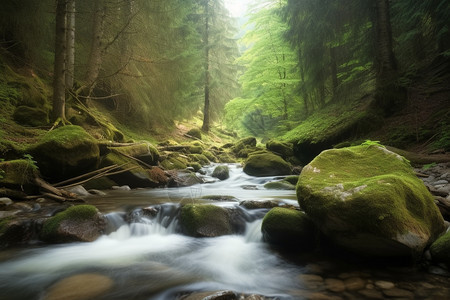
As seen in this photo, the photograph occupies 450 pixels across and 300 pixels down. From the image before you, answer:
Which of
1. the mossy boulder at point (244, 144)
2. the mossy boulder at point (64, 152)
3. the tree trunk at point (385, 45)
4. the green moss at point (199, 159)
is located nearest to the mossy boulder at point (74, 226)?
the mossy boulder at point (64, 152)

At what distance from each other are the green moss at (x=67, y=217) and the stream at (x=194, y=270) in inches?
10.2

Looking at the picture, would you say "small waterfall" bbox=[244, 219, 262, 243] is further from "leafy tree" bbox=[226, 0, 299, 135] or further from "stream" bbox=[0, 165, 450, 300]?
"leafy tree" bbox=[226, 0, 299, 135]

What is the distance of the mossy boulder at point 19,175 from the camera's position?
4.69m

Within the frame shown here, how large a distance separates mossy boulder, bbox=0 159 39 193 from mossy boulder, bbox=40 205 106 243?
160 centimetres

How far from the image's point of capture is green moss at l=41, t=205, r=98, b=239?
12.3 ft

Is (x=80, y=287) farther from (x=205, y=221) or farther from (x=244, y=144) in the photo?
(x=244, y=144)

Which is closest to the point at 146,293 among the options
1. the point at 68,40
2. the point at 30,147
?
the point at 30,147

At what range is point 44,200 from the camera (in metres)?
4.85

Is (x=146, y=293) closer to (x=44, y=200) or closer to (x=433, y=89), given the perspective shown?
(x=44, y=200)

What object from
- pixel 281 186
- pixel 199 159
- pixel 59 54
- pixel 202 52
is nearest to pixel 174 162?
pixel 199 159

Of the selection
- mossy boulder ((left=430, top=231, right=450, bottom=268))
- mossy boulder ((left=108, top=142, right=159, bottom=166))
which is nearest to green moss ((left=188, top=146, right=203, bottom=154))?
mossy boulder ((left=108, top=142, right=159, bottom=166))

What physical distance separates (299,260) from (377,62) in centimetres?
791

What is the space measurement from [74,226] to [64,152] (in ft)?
7.81

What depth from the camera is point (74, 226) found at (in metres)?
3.83
